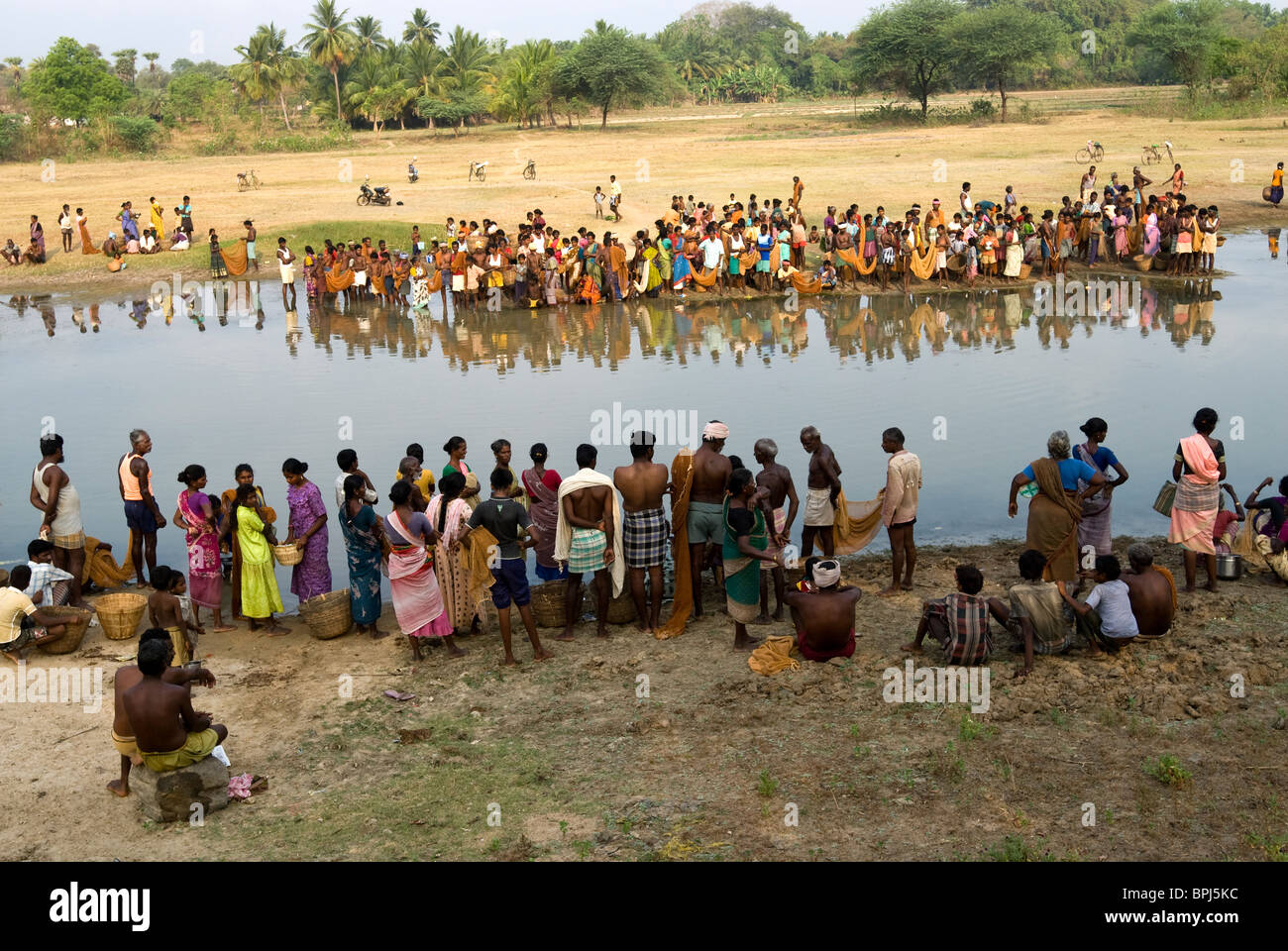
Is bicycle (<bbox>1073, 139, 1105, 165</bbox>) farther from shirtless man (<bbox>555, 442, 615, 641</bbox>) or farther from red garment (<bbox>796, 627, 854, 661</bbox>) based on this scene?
red garment (<bbox>796, 627, 854, 661</bbox>)

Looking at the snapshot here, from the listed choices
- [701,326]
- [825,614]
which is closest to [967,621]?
[825,614]

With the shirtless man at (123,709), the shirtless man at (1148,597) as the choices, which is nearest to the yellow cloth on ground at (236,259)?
the shirtless man at (123,709)

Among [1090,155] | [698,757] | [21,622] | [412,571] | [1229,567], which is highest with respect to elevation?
[1090,155]

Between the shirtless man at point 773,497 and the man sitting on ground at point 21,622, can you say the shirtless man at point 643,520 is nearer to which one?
the shirtless man at point 773,497

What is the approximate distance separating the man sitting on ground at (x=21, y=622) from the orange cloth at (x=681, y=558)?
4291 millimetres

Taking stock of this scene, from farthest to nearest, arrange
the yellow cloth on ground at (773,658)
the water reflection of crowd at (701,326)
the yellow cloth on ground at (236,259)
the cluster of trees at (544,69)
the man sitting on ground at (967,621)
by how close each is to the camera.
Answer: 1. the cluster of trees at (544,69)
2. the yellow cloth on ground at (236,259)
3. the water reflection of crowd at (701,326)
4. the yellow cloth on ground at (773,658)
5. the man sitting on ground at (967,621)

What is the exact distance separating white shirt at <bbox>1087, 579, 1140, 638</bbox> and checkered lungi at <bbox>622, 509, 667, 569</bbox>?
2942 millimetres

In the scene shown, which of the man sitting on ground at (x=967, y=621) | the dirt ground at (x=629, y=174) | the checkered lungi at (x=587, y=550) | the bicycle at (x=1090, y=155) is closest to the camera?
the man sitting on ground at (x=967, y=621)

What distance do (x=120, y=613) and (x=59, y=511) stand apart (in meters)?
1.32

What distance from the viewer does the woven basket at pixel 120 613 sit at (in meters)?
8.87

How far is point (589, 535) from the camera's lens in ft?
28.5

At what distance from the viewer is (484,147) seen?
4712 cm

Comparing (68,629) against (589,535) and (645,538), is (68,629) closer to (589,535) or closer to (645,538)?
(589,535)

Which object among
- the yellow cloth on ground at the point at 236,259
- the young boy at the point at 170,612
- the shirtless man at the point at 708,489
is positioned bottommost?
the young boy at the point at 170,612
